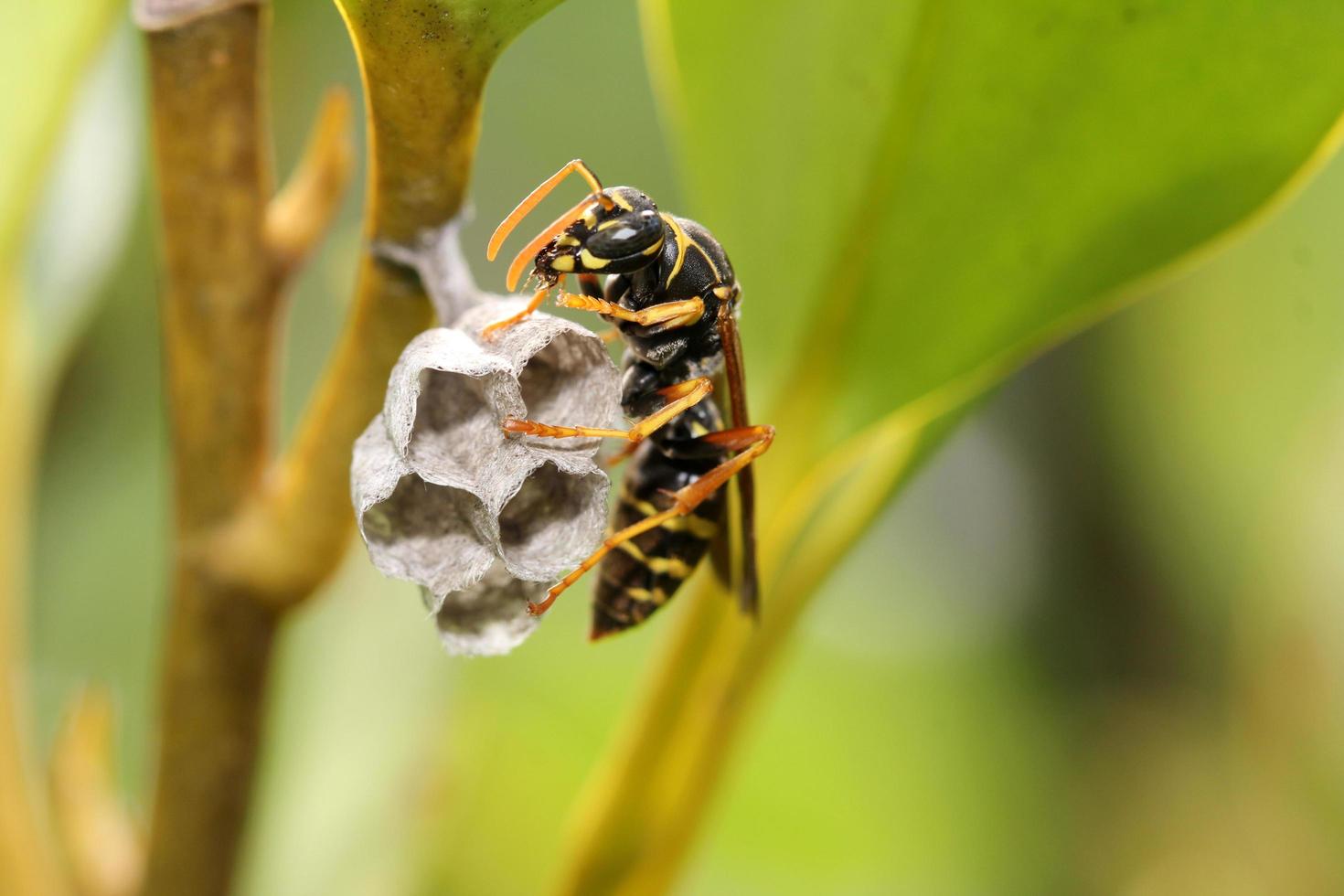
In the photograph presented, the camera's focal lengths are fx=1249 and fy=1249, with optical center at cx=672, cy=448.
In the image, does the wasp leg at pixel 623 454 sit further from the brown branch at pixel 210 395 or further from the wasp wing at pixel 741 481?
the brown branch at pixel 210 395

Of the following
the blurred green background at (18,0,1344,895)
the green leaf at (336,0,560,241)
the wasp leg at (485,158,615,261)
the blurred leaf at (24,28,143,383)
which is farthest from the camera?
the blurred green background at (18,0,1344,895)

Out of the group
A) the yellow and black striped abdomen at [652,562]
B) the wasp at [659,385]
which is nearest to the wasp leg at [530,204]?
the wasp at [659,385]

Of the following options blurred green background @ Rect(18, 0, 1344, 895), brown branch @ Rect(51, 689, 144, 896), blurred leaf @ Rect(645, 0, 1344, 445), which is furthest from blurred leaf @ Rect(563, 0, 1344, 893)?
blurred green background @ Rect(18, 0, 1344, 895)

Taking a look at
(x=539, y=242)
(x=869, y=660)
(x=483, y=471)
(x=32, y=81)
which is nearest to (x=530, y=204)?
(x=539, y=242)

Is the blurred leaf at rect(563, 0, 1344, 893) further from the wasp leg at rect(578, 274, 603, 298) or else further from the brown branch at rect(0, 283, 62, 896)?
the brown branch at rect(0, 283, 62, 896)

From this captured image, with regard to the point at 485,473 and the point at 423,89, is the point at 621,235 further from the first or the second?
the point at 423,89

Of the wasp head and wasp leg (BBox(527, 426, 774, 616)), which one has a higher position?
the wasp head
